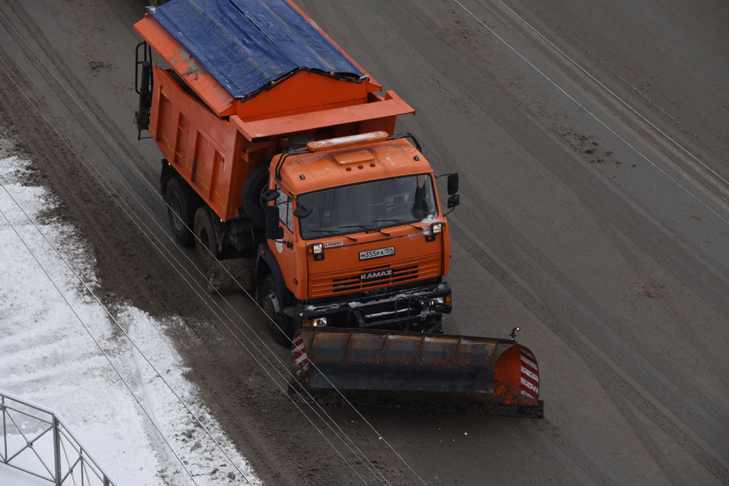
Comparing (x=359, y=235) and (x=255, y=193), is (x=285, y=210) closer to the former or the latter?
(x=255, y=193)

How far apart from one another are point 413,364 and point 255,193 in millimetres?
3419

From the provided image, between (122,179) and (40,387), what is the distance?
5.49 m

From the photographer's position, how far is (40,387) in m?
17.9

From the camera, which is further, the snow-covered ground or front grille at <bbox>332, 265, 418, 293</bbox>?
front grille at <bbox>332, 265, 418, 293</bbox>

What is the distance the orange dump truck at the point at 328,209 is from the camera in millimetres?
16938

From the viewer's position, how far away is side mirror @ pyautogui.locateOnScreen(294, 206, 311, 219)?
57.0 ft

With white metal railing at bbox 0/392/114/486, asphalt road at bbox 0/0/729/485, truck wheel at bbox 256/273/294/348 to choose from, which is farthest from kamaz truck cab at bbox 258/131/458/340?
white metal railing at bbox 0/392/114/486

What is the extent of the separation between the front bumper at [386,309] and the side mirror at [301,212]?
120 centimetres

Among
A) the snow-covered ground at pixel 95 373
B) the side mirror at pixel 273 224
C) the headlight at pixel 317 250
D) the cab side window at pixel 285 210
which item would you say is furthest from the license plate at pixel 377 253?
the snow-covered ground at pixel 95 373

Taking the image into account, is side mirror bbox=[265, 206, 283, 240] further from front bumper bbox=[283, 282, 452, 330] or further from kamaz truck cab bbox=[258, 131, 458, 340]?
front bumper bbox=[283, 282, 452, 330]

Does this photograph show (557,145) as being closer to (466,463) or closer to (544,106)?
(544,106)

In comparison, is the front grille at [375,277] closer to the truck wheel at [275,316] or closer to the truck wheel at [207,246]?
the truck wheel at [275,316]

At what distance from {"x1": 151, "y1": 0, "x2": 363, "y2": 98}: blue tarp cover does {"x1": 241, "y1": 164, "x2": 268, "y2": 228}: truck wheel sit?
1060mm

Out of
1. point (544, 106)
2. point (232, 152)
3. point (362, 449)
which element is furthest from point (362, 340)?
point (544, 106)
